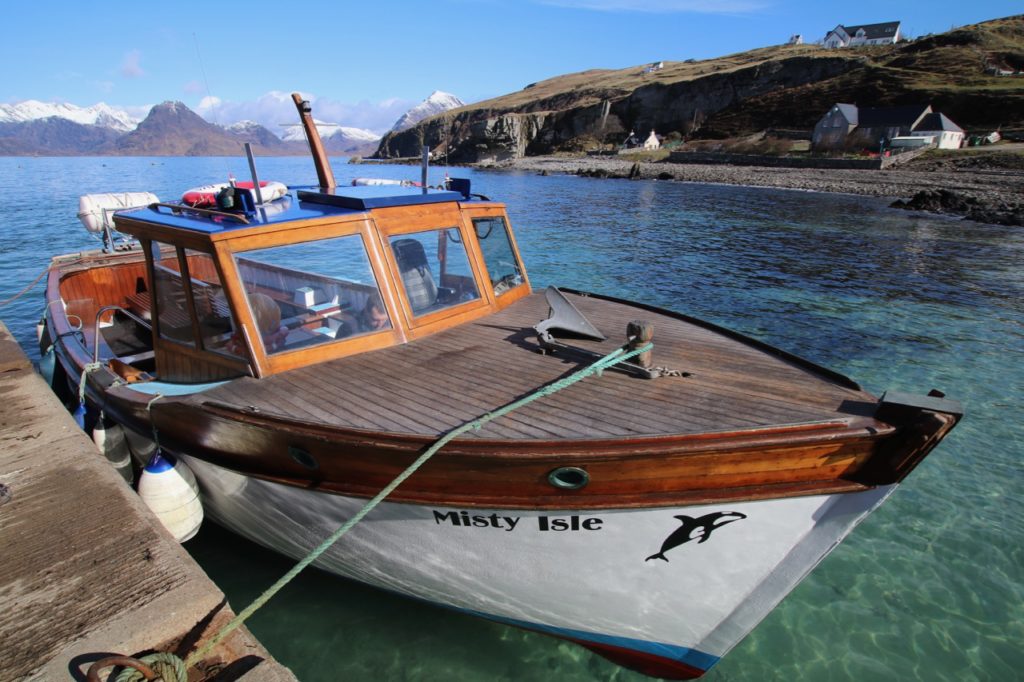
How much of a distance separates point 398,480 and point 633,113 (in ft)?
454

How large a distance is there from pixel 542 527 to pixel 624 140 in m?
131

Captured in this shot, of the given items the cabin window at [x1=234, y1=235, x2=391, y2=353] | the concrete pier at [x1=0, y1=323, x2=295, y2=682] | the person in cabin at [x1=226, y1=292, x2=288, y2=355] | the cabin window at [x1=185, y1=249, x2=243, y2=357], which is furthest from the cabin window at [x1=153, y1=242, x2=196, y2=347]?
the concrete pier at [x1=0, y1=323, x2=295, y2=682]

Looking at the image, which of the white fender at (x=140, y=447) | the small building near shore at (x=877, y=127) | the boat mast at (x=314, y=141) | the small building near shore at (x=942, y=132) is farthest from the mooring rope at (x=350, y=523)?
the small building near shore at (x=877, y=127)

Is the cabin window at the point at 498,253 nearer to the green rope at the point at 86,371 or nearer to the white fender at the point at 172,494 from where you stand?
the white fender at the point at 172,494

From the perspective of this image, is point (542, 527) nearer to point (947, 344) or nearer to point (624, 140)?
point (947, 344)

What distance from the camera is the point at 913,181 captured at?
5406 cm

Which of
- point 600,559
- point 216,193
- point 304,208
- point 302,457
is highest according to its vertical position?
point 216,193

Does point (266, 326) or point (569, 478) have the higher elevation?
point (266, 326)

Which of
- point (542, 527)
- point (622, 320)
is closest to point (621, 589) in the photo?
point (542, 527)

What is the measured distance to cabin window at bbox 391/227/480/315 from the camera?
19.4ft

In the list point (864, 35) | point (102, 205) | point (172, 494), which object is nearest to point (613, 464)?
point (172, 494)

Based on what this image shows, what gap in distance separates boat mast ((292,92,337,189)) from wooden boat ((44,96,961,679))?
0.69 meters

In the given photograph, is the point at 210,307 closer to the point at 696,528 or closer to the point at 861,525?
the point at 696,528

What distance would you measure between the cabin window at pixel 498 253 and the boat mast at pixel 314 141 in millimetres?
2100
